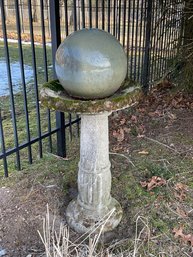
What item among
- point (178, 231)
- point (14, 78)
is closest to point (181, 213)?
point (178, 231)

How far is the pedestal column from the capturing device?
2.16 metres

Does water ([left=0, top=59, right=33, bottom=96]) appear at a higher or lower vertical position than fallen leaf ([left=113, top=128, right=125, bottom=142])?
higher

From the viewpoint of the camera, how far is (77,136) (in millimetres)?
3756

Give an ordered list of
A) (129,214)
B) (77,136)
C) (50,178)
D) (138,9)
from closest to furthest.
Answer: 1. (129,214)
2. (50,178)
3. (77,136)
4. (138,9)

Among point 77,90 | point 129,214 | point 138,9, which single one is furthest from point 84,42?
point 138,9

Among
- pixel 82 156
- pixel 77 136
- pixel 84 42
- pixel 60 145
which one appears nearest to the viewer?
pixel 84 42

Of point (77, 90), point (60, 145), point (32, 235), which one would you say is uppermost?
point (77, 90)

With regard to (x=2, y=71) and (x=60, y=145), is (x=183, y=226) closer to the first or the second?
(x=60, y=145)

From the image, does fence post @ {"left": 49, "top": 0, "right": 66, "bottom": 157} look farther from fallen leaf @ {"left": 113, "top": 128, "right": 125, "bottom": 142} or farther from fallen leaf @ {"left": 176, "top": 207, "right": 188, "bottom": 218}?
fallen leaf @ {"left": 176, "top": 207, "right": 188, "bottom": 218}

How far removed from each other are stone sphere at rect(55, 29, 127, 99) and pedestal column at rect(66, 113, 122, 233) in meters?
0.21

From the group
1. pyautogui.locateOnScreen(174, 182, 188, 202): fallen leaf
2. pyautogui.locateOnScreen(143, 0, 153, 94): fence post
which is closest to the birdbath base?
pyautogui.locateOnScreen(174, 182, 188, 202): fallen leaf

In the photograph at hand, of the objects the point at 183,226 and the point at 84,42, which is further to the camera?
the point at 183,226

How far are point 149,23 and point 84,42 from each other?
3238mm

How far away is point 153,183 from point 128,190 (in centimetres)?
23
